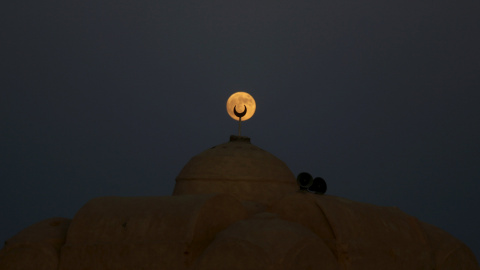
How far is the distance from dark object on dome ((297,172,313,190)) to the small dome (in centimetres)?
210

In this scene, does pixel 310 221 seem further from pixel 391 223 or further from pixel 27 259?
pixel 27 259

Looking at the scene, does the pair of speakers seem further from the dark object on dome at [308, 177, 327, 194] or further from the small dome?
the small dome

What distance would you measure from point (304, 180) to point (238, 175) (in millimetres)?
2804

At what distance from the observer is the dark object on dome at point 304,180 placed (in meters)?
14.9

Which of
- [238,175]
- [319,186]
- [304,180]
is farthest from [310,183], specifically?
[238,175]

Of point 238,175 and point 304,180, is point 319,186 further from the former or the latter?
point 238,175

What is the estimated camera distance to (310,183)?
14.9m

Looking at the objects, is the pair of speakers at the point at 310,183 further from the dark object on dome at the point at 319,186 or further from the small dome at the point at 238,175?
the small dome at the point at 238,175

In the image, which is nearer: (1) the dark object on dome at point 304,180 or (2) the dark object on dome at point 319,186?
(1) the dark object on dome at point 304,180

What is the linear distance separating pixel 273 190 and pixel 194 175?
2687 millimetres

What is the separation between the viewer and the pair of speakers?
14.9 metres

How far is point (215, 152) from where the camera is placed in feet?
59.3

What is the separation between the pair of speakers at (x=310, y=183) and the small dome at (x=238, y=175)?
197 cm

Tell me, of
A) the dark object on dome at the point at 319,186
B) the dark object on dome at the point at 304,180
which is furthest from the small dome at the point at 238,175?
the dark object on dome at the point at 304,180
